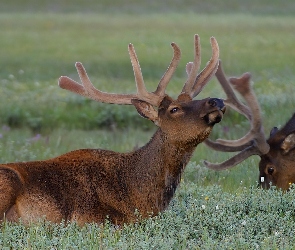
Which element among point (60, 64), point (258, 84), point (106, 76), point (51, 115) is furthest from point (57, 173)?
point (60, 64)

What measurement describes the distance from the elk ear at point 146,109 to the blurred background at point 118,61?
7.94 ft

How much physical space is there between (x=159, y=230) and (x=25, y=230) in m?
1.06

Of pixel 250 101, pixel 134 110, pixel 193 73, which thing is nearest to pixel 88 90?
pixel 193 73

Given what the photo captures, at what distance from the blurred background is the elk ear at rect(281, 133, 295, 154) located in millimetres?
715

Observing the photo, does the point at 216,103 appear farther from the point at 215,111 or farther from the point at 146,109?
the point at 146,109

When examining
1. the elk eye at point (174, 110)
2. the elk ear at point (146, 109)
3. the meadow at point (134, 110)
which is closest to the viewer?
the meadow at point (134, 110)

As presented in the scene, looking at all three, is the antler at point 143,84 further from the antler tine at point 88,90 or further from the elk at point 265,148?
the elk at point 265,148

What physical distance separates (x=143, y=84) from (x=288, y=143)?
2250mm

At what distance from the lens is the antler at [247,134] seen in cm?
990

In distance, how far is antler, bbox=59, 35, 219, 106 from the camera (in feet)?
27.3

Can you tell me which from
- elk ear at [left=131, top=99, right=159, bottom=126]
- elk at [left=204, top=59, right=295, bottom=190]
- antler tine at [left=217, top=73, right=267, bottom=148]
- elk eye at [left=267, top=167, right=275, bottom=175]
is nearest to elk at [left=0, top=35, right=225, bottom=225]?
elk ear at [left=131, top=99, right=159, bottom=126]

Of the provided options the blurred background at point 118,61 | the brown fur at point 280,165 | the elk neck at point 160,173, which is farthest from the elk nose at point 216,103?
the blurred background at point 118,61

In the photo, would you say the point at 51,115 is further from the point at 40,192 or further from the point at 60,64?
the point at 60,64

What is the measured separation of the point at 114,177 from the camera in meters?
8.27
